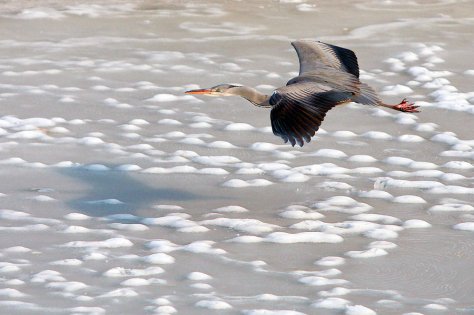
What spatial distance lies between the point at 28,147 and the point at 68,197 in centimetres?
103

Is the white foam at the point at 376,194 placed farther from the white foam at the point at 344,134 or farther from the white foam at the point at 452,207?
the white foam at the point at 344,134

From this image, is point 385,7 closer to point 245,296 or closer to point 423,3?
point 423,3

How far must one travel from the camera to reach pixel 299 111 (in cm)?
625

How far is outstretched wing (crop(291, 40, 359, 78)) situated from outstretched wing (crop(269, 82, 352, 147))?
33.7 inches

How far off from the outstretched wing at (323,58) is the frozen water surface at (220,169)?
1.76 ft

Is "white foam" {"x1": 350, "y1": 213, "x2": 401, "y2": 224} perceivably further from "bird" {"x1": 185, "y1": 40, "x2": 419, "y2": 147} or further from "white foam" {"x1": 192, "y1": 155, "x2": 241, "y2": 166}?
"white foam" {"x1": 192, "y1": 155, "x2": 241, "y2": 166}

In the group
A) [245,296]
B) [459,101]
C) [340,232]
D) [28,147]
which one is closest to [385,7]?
→ [459,101]

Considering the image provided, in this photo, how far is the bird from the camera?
243 inches

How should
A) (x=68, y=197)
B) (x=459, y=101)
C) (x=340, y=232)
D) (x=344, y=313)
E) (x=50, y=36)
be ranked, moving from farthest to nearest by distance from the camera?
(x=50, y=36) → (x=459, y=101) → (x=68, y=197) → (x=340, y=232) → (x=344, y=313)

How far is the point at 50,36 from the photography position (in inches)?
413

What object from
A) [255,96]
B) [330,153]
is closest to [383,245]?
[255,96]

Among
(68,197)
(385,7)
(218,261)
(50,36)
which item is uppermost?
(385,7)

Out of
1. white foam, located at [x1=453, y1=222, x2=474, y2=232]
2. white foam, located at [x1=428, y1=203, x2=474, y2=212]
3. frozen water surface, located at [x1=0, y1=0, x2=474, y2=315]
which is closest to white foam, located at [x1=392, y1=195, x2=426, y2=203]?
frozen water surface, located at [x1=0, y1=0, x2=474, y2=315]

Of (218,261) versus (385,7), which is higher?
(385,7)
